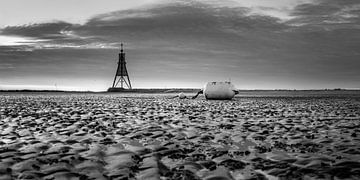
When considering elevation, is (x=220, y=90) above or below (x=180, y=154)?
above

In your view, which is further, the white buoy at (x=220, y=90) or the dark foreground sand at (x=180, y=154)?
the white buoy at (x=220, y=90)

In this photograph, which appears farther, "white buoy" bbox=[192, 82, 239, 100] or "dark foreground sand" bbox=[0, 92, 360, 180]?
"white buoy" bbox=[192, 82, 239, 100]

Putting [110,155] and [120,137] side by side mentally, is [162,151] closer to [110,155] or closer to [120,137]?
[110,155]

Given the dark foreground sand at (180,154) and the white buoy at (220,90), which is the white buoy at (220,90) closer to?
the white buoy at (220,90)

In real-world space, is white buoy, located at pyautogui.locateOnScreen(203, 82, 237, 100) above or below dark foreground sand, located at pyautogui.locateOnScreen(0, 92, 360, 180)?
above

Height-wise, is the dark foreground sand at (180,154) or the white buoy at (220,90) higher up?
the white buoy at (220,90)

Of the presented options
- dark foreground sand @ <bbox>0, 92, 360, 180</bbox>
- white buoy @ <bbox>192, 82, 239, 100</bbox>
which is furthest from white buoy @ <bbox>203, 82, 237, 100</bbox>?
dark foreground sand @ <bbox>0, 92, 360, 180</bbox>

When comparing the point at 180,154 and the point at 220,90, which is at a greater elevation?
the point at 220,90

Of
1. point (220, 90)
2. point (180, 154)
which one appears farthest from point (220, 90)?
point (180, 154)

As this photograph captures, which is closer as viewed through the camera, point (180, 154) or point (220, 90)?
point (180, 154)

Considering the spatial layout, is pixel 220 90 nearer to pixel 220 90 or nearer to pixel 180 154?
pixel 220 90

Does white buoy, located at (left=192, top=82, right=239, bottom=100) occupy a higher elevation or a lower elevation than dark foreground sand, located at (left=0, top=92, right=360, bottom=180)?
higher

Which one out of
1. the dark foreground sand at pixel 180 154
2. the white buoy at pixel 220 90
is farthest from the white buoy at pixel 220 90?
the dark foreground sand at pixel 180 154

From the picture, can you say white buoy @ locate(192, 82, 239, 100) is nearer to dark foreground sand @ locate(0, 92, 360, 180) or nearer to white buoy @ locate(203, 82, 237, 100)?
white buoy @ locate(203, 82, 237, 100)
